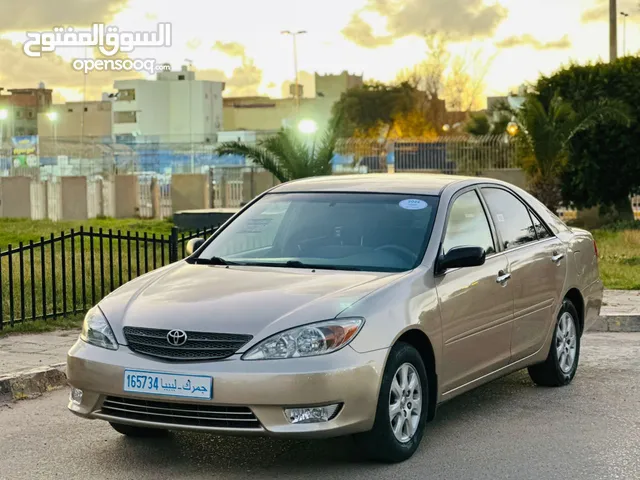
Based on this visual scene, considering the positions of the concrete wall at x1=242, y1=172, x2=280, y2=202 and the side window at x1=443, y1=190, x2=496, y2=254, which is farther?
the concrete wall at x1=242, y1=172, x2=280, y2=202

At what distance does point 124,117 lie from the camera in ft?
436

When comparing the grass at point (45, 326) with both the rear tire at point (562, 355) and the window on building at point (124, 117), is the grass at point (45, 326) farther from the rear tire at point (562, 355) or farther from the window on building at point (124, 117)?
the window on building at point (124, 117)

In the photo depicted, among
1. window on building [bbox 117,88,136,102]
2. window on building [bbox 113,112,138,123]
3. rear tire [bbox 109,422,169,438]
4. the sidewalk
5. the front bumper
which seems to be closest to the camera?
the front bumper

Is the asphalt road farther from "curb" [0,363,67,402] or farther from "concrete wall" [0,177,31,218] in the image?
"concrete wall" [0,177,31,218]

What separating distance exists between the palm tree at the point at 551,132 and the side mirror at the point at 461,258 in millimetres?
22561

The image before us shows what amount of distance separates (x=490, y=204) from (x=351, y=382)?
8.12ft

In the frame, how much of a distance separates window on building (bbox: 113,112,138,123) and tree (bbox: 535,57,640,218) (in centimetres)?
10189

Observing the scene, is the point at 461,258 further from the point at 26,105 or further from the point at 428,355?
the point at 26,105

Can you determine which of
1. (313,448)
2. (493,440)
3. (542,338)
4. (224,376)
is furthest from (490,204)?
(224,376)

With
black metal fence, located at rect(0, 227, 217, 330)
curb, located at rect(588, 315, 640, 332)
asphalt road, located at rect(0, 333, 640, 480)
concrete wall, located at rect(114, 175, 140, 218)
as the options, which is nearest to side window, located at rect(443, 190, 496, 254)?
asphalt road, located at rect(0, 333, 640, 480)

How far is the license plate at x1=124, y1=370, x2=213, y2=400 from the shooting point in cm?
559

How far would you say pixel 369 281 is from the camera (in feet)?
20.4

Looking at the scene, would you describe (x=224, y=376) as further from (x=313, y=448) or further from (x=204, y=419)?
(x=313, y=448)

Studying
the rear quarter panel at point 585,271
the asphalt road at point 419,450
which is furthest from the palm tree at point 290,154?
the asphalt road at point 419,450
